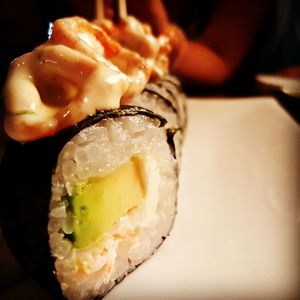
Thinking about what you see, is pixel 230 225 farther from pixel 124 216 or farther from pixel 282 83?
pixel 282 83

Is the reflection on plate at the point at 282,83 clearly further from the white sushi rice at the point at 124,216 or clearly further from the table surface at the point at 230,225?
the white sushi rice at the point at 124,216

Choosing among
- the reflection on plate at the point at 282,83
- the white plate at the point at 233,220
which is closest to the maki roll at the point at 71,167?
the white plate at the point at 233,220

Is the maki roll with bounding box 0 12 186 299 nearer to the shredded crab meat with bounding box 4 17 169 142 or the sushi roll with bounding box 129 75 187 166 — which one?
the shredded crab meat with bounding box 4 17 169 142

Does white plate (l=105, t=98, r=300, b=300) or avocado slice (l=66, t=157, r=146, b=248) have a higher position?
avocado slice (l=66, t=157, r=146, b=248)

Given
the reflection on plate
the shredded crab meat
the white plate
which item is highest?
the shredded crab meat

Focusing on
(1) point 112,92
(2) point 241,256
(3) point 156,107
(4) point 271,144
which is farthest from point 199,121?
(1) point 112,92

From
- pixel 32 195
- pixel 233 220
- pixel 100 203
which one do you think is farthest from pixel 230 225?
pixel 32 195

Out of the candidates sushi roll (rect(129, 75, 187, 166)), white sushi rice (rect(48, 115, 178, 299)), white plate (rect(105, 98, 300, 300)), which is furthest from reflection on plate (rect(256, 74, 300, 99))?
white sushi rice (rect(48, 115, 178, 299))
